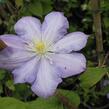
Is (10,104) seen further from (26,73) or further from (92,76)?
(92,76)

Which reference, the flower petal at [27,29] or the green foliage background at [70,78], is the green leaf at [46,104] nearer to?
the green foliage background at [70,78]

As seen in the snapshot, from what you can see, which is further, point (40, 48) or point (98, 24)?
point (98, 24)

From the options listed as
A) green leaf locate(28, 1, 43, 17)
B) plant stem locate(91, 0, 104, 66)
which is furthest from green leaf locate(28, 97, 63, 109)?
green leaf locate(28, 1, 43, 17)

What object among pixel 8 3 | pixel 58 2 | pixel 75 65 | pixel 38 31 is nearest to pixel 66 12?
pixel 58 2

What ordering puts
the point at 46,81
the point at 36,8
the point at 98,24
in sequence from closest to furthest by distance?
the point at 46,81 < the point at 98,24 < the point at 36,8

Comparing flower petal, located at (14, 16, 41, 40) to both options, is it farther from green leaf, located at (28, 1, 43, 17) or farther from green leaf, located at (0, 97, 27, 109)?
green leaf, located at (28, 1, 43, 17)

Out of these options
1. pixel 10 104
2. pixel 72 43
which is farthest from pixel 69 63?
pixel 10 104

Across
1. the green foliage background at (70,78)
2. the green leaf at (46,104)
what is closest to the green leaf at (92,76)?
the green foliage background at (70,78)
